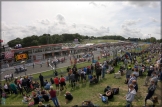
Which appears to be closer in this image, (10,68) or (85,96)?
(85,96)

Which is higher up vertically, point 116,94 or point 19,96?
point 116,94

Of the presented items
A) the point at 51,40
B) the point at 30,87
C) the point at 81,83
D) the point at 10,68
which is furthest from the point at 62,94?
the point at 51,40

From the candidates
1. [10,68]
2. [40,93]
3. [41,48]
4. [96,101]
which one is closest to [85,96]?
[96,101]

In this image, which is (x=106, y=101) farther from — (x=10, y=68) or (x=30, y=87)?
(x=10, y=68)

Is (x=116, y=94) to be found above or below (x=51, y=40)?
below

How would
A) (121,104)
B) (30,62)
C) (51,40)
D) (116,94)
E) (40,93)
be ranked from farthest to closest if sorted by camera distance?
(51,40) < (30,62) < (40,93) < (116,94) < (121,104)

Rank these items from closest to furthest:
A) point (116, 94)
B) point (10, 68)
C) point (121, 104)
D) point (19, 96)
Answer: point (121, 104), point (116, 94), point (19, 96), point (10, 68)

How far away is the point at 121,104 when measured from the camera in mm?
8086

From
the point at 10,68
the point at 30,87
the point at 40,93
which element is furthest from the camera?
the point at 10,68

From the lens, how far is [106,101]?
8.59m

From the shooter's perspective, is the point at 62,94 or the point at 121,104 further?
the point at 62,94

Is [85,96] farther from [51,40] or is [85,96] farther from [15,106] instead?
[51,40]

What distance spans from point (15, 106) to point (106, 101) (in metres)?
6.58

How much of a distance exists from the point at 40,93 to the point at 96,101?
4.38m
